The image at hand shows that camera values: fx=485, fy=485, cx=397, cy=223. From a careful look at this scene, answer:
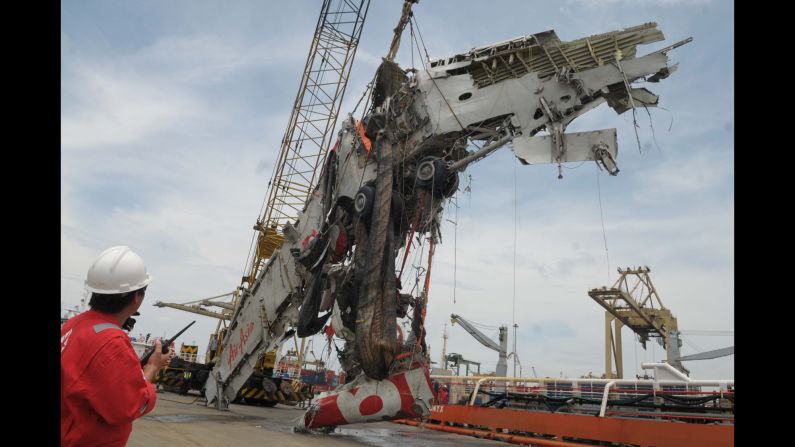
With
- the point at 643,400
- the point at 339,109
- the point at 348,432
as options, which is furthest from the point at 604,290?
the point at 339,109

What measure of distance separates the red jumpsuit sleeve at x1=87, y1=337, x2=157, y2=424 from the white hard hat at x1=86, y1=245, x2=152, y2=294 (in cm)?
33

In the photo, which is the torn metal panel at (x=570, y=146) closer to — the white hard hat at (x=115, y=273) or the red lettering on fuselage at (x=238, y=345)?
the white hard hat at (x=115, y=273)

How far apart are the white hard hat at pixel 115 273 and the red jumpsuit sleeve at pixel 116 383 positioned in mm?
325

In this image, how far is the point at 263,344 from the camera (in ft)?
39.2

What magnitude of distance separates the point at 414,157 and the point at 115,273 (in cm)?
748

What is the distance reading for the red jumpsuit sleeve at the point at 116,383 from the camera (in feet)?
5.82

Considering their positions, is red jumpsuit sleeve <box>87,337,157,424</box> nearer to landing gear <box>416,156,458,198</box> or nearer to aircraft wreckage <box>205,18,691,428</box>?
aircraft wreckage <box>205,18,691,428</box>

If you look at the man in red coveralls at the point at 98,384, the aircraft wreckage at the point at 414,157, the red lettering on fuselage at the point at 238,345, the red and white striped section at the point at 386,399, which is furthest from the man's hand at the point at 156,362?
the red lettering on fuselage at the point at 238,345

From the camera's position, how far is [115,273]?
2121mm

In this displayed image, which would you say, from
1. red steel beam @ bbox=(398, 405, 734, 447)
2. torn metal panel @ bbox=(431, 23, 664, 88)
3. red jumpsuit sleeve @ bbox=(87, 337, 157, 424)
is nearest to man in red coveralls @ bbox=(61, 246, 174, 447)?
red jumpsuit sleeve @ bbox=(87, 337, 157, 424)

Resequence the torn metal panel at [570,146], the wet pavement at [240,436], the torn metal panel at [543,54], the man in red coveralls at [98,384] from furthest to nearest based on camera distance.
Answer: the torn metal panel at [543,54] → the torn metal panel at [570,146] → the wet pavement at [240,436] → the man in red coveralls at [98,384]

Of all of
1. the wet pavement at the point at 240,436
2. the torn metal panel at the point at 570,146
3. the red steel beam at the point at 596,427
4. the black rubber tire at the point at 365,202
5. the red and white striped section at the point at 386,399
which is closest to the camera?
the red steel beam at the point at 596,427
